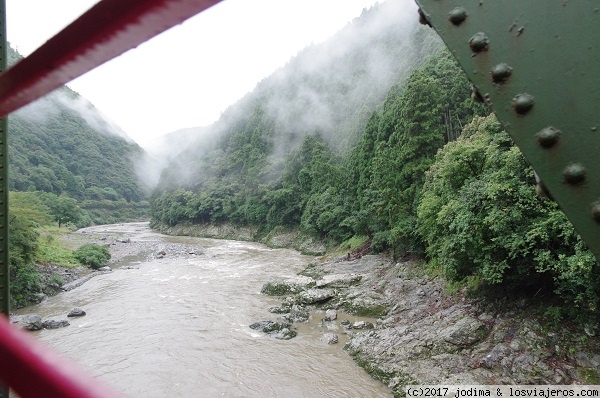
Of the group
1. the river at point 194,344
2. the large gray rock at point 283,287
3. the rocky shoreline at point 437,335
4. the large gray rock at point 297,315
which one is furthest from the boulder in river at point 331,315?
the large gray rock at point 283,287

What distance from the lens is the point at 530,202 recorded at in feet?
31.1

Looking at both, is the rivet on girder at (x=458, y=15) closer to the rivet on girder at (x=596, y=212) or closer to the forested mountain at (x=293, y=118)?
the rivet on girder at (x=596, y=212)

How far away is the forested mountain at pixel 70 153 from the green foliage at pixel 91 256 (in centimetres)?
5190

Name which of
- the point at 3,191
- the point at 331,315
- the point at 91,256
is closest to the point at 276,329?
the point at 331,315

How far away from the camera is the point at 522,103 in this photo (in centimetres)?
83

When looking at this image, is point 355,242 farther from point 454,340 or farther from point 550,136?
point 550,136

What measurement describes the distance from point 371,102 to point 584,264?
5479 centimetres

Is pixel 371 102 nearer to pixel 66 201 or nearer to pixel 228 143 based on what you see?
pixel 228 143

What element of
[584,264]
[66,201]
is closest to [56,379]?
[584,264]

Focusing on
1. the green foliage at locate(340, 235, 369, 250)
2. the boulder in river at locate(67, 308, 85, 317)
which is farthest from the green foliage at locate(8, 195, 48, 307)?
the green foliage at locate(340, 235, 369, 250)

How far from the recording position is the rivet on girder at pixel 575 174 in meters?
0.80

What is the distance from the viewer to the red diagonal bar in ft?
1.93

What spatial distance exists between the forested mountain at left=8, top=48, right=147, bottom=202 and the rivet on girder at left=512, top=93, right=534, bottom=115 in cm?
8092

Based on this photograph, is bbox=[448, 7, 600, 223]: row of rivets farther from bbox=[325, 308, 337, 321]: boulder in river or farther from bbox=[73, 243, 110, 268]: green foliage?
bbox=[73, 243, 110, 268]: green foliage
